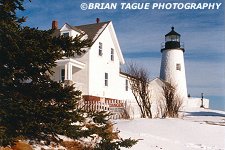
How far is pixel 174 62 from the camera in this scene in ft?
125

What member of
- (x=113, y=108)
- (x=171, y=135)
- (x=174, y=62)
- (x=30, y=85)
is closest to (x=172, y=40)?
(x=174, y=62)

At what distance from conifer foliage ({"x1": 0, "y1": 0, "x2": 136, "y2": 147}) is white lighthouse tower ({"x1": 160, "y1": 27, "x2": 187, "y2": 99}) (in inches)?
1196

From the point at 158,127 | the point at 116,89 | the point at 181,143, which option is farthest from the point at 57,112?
the point at 116,89

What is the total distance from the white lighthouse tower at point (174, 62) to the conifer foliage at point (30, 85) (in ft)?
99.6

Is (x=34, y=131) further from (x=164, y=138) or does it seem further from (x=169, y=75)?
(x=169, y=75)

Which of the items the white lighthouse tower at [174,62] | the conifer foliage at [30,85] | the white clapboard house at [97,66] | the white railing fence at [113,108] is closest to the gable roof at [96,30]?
the white clapboard house at [97,66]

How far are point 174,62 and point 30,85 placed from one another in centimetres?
3160

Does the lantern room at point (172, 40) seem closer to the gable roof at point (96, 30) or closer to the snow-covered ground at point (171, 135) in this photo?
the gable roof at point (96, 30)

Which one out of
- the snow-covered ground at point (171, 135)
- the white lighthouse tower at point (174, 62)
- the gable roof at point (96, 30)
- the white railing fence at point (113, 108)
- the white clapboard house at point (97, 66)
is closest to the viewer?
the snow-covered ground at point (171, 135)

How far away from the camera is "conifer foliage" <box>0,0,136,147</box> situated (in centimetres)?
686

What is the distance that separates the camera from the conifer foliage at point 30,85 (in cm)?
686

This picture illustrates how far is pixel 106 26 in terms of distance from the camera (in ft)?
87.1

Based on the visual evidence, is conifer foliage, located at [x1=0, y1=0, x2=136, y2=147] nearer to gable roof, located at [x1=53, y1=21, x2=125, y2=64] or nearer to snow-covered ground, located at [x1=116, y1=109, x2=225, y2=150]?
snow-covered ground, located at [x1=116, y1=109, x2=225, y2=150]

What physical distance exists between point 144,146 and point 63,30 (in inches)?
631
